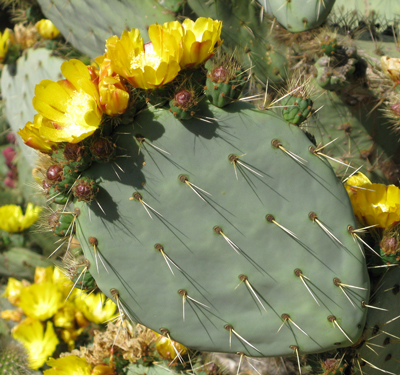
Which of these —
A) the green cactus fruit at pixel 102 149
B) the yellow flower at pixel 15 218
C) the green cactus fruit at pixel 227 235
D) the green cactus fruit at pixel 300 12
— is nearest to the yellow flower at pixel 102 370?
the green cactus fruit at pixel 227 235

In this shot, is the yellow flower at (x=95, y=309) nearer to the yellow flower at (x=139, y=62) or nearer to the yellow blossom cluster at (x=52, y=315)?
the yellow blossom cluster at (x=52, y=315)

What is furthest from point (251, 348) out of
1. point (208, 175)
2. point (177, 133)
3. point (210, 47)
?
point (210, 47)

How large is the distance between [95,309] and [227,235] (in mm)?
1035

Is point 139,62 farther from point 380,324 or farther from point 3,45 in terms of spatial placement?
point 3,45

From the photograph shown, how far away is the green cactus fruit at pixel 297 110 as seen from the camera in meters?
1.06

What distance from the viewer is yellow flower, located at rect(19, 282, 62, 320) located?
1814 millimetres

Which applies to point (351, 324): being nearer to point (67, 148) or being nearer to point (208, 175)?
point (208, 175)

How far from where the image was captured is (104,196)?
103cm

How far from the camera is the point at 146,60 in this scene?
99 cm

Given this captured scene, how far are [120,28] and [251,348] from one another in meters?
1.25

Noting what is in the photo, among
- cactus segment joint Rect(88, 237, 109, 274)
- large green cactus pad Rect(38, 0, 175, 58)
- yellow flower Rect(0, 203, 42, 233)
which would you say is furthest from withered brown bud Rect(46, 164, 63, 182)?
yellow flower Rect(0, 203, 42, 233)

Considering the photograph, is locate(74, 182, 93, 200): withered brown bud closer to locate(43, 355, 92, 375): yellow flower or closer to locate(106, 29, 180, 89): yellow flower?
locate(106, 29, 180, 89): yellow flower

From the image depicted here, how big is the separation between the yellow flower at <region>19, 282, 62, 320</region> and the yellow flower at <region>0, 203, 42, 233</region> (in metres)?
0.46

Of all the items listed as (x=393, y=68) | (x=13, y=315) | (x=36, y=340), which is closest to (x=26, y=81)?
(x=13, y=315)
